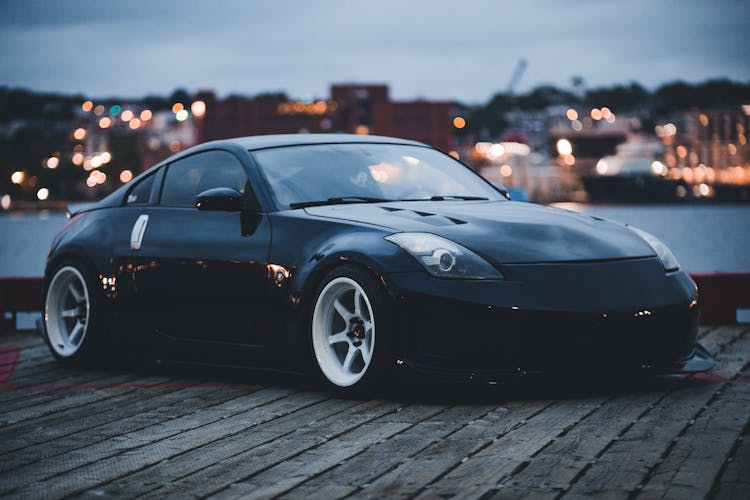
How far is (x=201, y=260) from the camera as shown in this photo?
573 cm

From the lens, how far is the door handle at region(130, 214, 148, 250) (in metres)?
6.23

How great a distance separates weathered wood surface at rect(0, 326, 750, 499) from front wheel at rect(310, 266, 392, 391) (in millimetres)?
130

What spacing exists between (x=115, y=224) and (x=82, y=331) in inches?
26.7

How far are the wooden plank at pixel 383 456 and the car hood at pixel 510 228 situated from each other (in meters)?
0.71

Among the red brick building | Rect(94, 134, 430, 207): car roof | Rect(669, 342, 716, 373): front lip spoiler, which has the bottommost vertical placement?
Rect(669, 342, 716, 373): front lip spoiler

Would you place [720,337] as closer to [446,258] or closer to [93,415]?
[446,258]

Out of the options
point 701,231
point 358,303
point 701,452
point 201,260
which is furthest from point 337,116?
point 701,452

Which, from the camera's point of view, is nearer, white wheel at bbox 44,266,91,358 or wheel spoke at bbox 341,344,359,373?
wheel spoke at bbox 341,344,359,373

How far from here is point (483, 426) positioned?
4203 mm

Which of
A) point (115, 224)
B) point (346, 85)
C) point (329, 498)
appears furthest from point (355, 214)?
point (346, 85)

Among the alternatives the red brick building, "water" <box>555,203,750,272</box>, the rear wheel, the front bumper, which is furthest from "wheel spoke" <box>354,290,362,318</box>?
the red brick building

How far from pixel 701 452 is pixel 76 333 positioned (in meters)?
4.17

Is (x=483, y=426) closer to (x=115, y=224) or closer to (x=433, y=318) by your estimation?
(x=433, y=318)

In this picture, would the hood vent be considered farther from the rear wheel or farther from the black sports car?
the rear wheel
